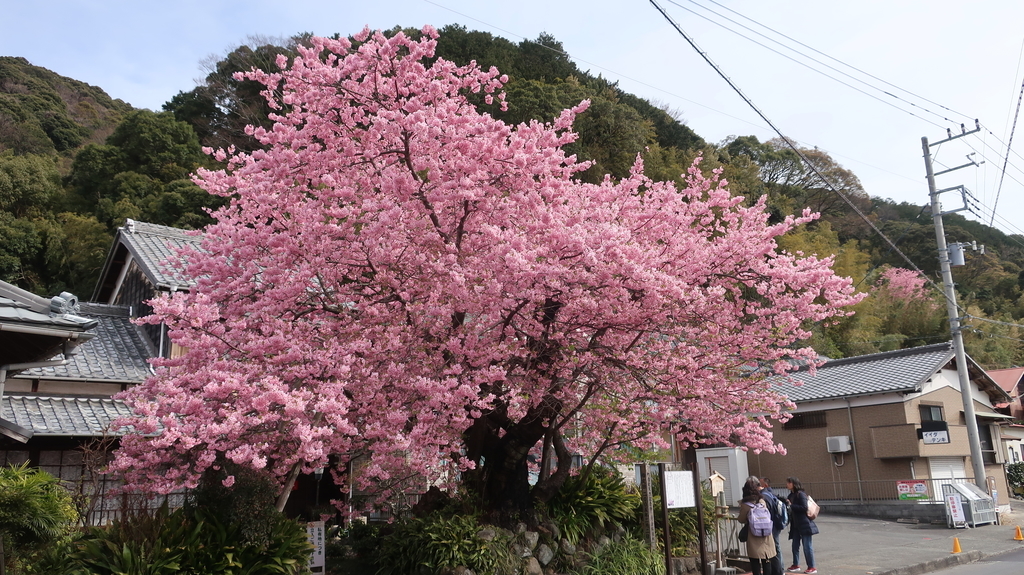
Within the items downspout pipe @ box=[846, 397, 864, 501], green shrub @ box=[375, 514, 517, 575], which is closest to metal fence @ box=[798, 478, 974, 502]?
downspout pipe @ box=[846, 397, 864, 501]

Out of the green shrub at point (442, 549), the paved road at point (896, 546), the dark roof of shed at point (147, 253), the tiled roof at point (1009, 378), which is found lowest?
the paved road at point (896, 546)

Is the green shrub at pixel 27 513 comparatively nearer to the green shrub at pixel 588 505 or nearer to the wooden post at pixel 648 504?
the green shrub at pixel 588 505

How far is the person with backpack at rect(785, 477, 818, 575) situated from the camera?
38.7ft

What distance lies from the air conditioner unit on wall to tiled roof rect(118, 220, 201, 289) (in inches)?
832

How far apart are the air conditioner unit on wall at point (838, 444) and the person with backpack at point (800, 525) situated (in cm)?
1371

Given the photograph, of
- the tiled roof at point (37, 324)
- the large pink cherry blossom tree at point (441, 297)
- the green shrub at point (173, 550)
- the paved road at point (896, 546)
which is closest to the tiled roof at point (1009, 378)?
the paved road at point (896, 546)

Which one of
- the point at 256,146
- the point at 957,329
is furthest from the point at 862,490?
the point at 256,146

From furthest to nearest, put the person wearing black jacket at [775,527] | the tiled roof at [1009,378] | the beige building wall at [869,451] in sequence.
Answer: the tiled roof at [1009,378], the beige building wall at [869,451], the person wearing black jacket at [775,527]

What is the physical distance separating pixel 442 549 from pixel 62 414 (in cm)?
837

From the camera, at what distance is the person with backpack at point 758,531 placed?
10562 mm

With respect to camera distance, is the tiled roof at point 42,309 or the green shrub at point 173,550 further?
the green shrub at point 173,550

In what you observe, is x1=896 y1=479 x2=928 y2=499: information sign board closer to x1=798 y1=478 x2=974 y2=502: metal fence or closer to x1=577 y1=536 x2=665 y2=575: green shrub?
x1=798 y1=478 x2=974 y2=502: metal fence

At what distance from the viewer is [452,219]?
10.2 metres

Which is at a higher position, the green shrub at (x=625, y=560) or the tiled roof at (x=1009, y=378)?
the tiled roof at (x=1009, y=378)
